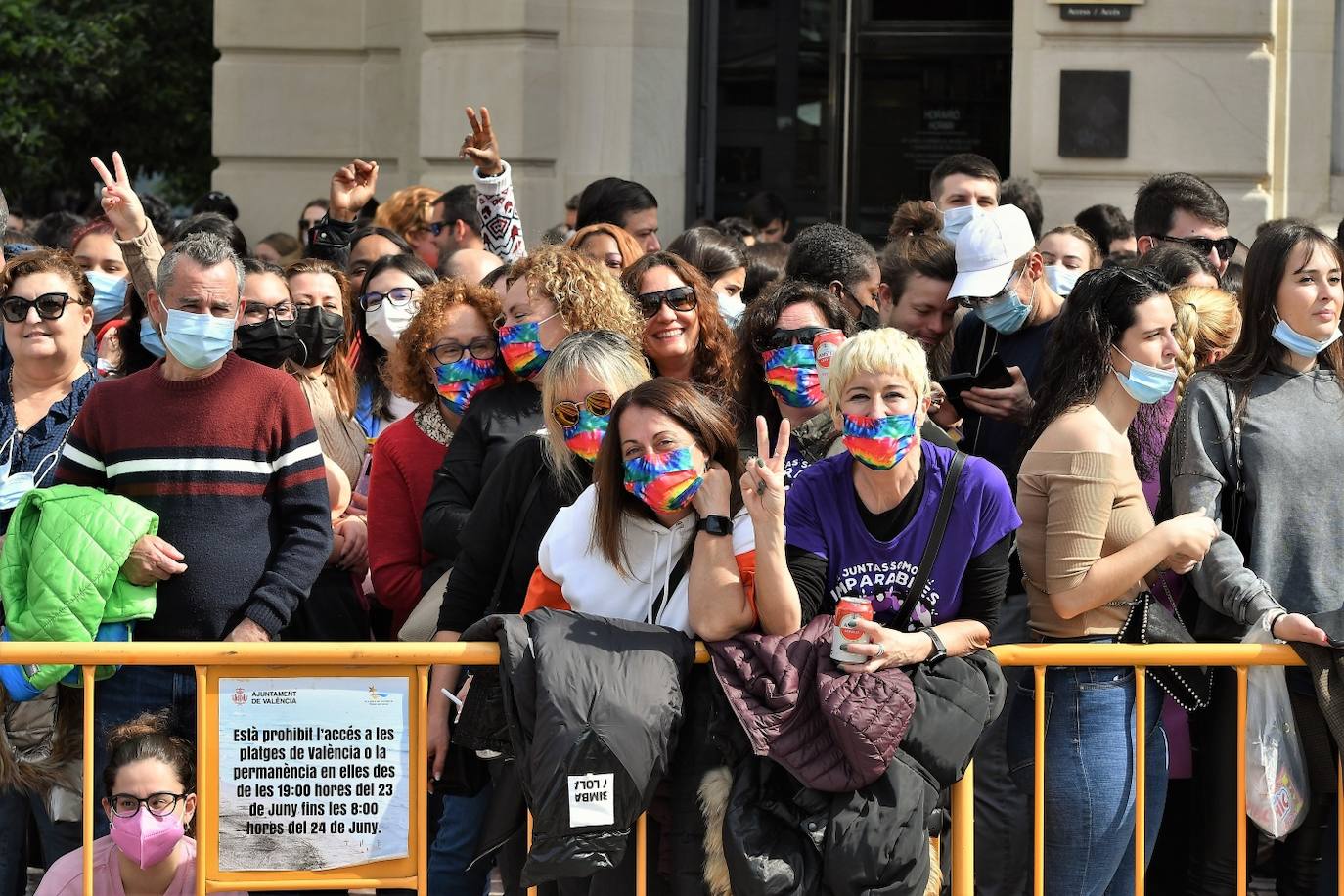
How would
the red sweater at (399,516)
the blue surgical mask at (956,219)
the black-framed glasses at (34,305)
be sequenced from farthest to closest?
the blue surgical mask at (956,219)
the black-framed glasses at (34,305)
the red sweater at (399,516)

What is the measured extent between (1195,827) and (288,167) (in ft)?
28.3

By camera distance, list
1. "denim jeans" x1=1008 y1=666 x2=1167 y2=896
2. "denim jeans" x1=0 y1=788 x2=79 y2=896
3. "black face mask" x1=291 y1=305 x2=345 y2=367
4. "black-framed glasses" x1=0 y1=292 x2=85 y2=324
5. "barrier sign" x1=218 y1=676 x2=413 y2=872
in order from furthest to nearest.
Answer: "black face mask" x1=291 y1=305 x2=345 y2=367 < "black-framed glasses" x1=0 y1=292 x2=85 y2=324 < "denim jeans" x1=0 y1=788 x2=79 y2=896 < "denim jeans" x1=1008 y1=666 x2=1167 y2=896 < "barrier sign" x1=218 y1=676 x2=413 y2=872

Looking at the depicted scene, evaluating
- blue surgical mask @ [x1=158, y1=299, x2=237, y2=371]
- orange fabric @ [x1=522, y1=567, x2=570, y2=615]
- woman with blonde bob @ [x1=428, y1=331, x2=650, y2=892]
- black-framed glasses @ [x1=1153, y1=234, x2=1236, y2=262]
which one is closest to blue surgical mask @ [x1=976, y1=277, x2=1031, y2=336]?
black-framed glasses @ [x1=1153, y1=234, x2=1236, y2=262]

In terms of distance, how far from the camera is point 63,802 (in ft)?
17.1

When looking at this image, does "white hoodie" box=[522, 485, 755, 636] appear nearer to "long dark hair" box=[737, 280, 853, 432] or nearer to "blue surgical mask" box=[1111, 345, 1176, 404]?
"long dark hair" box=[737, 280, 853, 432]

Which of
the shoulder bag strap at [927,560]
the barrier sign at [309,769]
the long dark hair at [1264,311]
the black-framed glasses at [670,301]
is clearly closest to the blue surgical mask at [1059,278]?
the long dark hair at [1264,311]

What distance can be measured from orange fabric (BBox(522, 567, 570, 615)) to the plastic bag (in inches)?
72.0

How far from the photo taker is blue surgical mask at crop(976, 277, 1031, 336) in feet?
19.2

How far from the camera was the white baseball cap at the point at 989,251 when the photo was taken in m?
5.83

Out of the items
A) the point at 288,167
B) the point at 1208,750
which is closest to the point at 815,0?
the point at 288,167

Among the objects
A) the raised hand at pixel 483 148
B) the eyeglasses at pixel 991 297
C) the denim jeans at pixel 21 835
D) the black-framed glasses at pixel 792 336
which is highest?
the raised hand at pixel 483 148

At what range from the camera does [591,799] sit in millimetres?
4215

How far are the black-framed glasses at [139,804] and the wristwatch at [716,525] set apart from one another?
1646mm

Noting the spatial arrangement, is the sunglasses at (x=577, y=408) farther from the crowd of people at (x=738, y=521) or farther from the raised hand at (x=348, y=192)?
the raised hand at (x=348, y=192)
